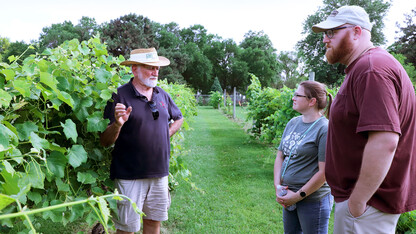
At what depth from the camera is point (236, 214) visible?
4.72m

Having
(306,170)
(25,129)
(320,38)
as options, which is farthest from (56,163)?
(320,38)

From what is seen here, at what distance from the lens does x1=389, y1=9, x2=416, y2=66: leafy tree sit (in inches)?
1494

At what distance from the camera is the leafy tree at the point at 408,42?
1494 inches

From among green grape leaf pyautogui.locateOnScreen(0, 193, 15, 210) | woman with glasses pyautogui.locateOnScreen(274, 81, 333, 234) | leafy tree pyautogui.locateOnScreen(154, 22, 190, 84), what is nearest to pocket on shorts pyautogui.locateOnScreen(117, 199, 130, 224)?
woman with glasses pyautogui.locateOnScreen(274, 81, 333, 234)

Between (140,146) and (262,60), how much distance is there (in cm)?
6236

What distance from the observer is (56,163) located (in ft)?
6.14

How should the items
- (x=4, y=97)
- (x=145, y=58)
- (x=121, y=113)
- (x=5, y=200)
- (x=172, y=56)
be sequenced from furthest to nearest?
(x=172, y=56) → (x=145, y=58) → (x=121, y=113) → (x=4, y=97) → (x=5, y=200)

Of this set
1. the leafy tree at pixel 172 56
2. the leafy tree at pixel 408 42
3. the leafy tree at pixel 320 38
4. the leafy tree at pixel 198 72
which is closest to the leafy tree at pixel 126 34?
the leafy tree at pixel 172 56

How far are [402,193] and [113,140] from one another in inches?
80.2

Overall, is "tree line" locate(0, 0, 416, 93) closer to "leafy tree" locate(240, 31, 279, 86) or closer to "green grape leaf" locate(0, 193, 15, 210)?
"leafy tree" locate(240, 31, 279, 86)

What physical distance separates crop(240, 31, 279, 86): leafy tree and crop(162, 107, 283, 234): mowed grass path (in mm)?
55344

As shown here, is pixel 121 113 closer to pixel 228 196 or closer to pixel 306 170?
pixel 306 170

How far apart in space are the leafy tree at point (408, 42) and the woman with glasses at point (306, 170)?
139 feet

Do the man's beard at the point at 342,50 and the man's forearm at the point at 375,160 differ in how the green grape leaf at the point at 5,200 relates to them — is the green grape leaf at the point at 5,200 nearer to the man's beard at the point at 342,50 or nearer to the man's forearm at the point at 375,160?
the man's forearm at the point at 375,160
